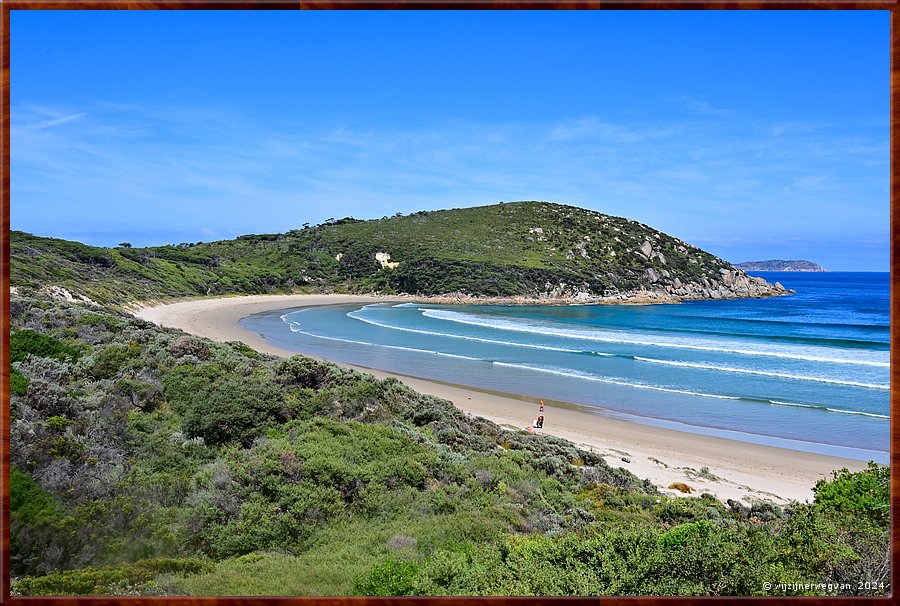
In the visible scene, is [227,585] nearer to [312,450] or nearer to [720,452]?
[312,450]

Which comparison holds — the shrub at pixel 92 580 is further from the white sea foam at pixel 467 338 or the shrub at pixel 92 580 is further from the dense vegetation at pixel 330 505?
the white sea foam at pixel 467 338

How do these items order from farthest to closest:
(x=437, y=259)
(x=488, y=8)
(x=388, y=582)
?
1. (x=437, y=259)
2. (x=388, y=582)
3. (x=488, y=8)

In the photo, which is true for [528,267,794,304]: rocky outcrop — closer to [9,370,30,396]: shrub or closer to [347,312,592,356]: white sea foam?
[347,312,592,356]: white sea foam

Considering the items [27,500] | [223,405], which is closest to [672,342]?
[223,405]

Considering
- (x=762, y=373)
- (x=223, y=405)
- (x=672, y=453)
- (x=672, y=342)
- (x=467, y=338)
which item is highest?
(x=672, y=342)

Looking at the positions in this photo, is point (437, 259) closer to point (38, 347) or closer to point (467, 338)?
point (467, 338)

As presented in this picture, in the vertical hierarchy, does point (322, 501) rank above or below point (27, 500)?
below

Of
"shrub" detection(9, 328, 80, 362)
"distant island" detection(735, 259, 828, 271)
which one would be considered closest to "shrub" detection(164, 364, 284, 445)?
"shrub" detection(9, 328, 80, 362)
